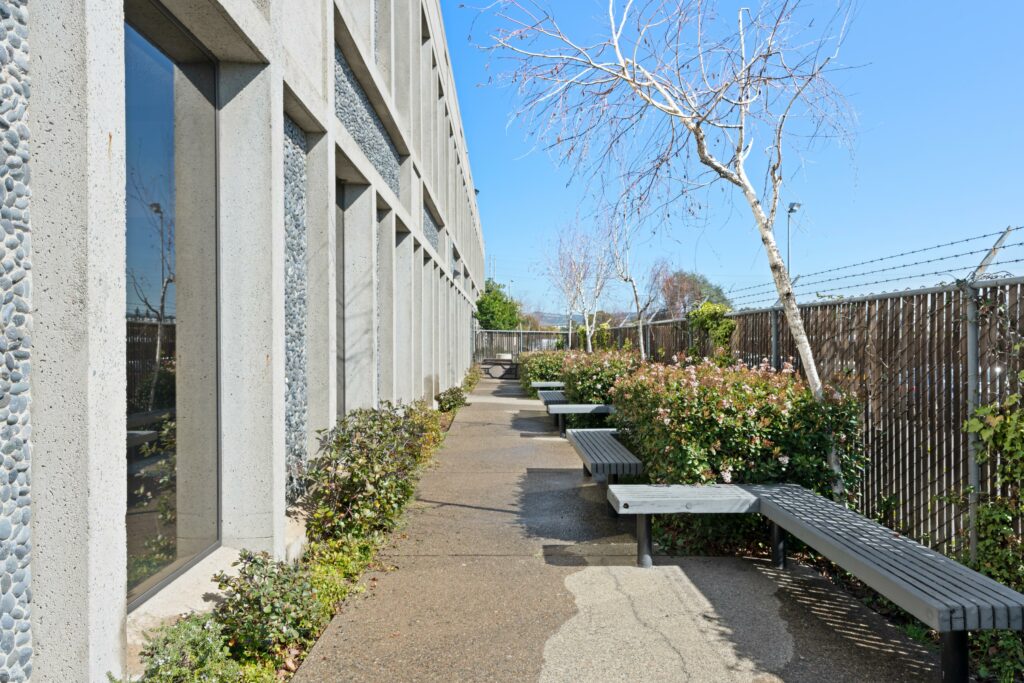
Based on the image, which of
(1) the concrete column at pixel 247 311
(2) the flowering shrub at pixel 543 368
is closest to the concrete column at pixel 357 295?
(1) the concrete column at pixel 247 311

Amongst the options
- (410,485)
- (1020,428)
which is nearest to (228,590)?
(410,485)

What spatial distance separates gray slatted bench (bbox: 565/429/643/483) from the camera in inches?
247

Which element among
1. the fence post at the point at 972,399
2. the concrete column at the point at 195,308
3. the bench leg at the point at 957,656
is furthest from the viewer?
the fence post at the point at 972,399

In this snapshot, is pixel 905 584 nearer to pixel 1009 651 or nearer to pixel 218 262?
pixel 1009 651

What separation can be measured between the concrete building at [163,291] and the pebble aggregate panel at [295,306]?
0.03 meters

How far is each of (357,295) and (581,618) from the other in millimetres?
4714

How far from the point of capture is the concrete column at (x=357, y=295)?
7656 millimetres

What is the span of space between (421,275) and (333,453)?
7.19 m

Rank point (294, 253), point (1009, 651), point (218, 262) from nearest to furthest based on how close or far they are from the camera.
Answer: point (1009, 651) < point (218, 262) < point (294, 253)

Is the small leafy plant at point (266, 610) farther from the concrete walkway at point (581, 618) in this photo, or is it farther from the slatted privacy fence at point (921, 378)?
the slatted privacy fence at point (921, 378)

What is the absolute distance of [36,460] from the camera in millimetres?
2418

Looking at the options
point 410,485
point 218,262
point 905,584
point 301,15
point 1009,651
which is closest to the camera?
point 905,584

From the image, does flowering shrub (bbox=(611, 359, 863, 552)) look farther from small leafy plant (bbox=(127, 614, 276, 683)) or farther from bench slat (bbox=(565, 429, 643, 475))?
small leafy plant (bbox=(127, 614, 276, 683))

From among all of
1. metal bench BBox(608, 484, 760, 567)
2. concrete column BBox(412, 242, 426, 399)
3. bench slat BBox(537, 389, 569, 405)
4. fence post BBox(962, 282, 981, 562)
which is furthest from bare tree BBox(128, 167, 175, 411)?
bench slat BBox(537, 389, 569, 405)
